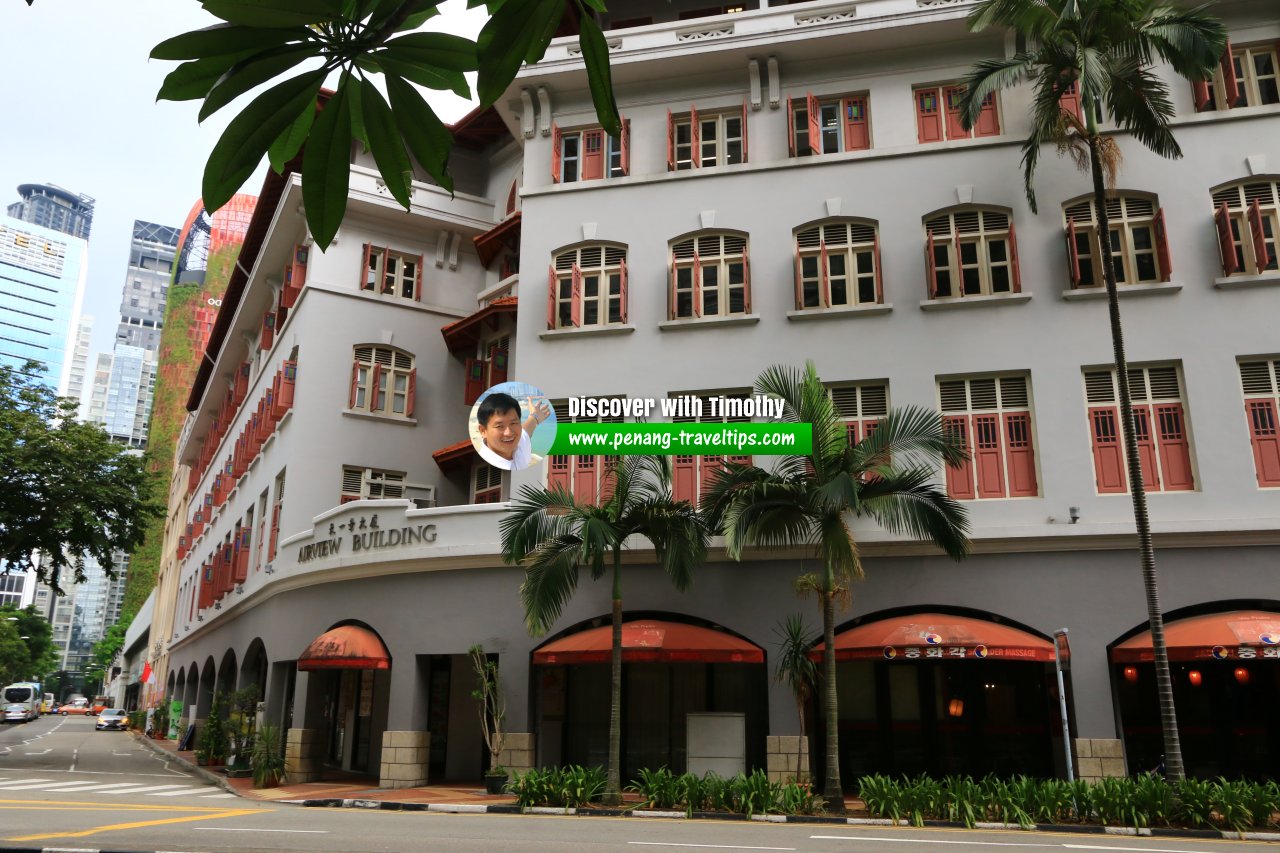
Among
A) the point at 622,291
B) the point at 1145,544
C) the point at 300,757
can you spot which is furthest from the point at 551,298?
the point at 1145,544

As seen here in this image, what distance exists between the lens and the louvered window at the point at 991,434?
2027 centimetres

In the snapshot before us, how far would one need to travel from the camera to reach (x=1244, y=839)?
14.5 meters

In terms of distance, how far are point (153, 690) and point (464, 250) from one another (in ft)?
156

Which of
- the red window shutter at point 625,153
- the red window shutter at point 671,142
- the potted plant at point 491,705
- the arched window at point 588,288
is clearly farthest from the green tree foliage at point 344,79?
the red window shutter at point 625,153

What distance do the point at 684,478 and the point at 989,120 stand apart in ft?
33.7

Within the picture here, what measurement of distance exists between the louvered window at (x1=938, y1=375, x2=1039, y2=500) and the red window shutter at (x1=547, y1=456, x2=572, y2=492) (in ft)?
26.9

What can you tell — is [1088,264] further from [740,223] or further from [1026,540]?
[740,223]

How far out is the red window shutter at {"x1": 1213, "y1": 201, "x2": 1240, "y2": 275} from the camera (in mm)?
19688

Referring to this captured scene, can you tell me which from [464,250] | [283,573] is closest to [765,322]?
[464,250]

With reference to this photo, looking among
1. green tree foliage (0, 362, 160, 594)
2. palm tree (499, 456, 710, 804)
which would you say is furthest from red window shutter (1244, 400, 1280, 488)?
green tree foliage (0, 362, 160, 594)

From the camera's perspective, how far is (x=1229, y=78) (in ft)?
68.2

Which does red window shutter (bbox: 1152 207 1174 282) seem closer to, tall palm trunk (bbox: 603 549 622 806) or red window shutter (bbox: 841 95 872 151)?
red window shutter (bbox: 841 95 872 151)

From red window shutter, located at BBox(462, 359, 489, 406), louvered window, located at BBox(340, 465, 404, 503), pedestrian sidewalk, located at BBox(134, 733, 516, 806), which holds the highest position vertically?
red window shutter, located at BBox(462, 359, 489, 406)

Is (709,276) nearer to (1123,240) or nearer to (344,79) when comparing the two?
(1123,240)
